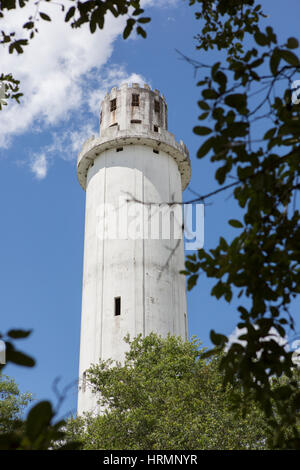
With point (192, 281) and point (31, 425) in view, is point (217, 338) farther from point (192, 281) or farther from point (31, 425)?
point (31, 425)

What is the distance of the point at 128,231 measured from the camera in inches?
1175

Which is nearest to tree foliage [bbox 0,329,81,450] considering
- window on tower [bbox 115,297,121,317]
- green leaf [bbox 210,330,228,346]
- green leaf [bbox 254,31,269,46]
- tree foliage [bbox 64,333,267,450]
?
green leaf [bbox 210,330,228,346]

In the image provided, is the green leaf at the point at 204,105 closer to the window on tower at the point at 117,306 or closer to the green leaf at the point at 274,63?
the green leaf at the point at 274,63

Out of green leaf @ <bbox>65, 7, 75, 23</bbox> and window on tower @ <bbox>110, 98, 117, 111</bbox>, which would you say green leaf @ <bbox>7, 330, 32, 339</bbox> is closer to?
green leaf @ <bbox>65, 7, 75, 23</bbox>

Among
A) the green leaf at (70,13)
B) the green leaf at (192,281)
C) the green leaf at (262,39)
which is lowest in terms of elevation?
the green leaf at (192,281)

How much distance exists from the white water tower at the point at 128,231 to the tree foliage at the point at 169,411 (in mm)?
7650

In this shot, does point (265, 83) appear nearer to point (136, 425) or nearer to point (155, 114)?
point (136, 425)

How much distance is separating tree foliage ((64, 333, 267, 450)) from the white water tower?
765 centimetres

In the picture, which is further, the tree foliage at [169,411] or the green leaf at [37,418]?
the tree foliage at [169,411]

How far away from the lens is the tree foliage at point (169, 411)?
14.1m

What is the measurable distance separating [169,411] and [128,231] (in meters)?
15.6

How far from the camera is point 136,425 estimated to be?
50.2ft

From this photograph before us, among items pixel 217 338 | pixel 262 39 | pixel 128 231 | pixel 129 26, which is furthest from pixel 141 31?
pixel 128 231

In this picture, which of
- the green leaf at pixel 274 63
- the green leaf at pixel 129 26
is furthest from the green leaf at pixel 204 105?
the green leaf at pixel 129 26
